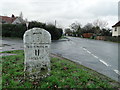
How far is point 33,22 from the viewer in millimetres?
22109

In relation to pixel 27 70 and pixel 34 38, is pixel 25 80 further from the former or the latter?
pixel 34 38

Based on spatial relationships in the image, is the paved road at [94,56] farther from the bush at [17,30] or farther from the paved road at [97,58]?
the bush at [17,30]

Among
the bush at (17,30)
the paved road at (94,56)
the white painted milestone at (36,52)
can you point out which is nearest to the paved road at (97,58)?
the paved road at (94,56)

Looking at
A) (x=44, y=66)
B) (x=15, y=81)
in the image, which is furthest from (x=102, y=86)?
(x=15, y=81)

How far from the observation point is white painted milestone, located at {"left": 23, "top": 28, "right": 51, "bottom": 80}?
3.77 metres

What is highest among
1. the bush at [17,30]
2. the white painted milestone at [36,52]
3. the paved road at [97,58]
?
the bush at [17,30]

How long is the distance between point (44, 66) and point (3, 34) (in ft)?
82.0

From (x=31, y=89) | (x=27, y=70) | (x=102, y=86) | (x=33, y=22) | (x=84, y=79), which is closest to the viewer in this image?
(x=31, y=89)

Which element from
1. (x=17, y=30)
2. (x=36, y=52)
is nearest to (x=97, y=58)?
(x=36, y=52)

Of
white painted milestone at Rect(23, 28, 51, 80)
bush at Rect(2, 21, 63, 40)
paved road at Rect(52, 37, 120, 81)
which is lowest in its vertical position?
paved road at Rect(52, 37, 120, 81)

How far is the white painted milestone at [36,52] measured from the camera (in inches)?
149

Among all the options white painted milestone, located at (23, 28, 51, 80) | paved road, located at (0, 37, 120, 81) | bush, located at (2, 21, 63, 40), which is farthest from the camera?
bush, located at (2, 21, 63, 40)

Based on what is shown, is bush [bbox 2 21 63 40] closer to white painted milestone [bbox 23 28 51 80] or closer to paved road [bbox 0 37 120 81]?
paved road [bbox 0 37 120 81]

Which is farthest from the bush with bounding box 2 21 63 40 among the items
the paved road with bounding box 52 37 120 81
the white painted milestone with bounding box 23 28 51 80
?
the white painted milestone with bounding box 23 28 51 80
